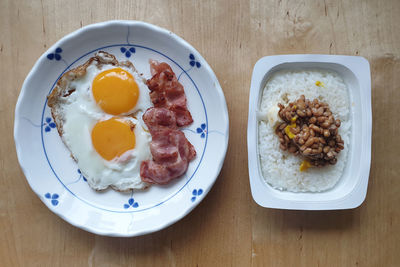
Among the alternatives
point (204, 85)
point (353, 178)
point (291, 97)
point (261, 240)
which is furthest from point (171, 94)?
point (353, 178)

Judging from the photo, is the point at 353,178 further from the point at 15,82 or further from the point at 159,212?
the point at 15,82

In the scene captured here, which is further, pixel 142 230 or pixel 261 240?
pixel 261 240

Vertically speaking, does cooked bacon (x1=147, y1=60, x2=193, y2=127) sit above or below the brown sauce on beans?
above

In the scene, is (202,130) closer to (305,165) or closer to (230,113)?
(230,113)

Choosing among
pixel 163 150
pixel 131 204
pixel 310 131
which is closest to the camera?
pixel 310 131

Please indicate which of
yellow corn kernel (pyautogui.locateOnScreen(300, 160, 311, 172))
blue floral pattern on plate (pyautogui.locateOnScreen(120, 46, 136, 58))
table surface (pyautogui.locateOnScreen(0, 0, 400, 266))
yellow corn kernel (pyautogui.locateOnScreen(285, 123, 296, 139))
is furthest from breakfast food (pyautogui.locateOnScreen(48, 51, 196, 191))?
yellow corn kernel (pyautogui.locateOnScreen(300, 160, 311, 172))

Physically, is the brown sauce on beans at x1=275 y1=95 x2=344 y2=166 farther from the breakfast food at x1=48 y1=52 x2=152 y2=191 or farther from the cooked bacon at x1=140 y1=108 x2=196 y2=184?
the breakfast food at x1=48 y1=52 x2=152 y2=191

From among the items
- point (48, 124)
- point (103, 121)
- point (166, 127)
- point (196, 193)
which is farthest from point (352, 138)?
point (48, 124)
